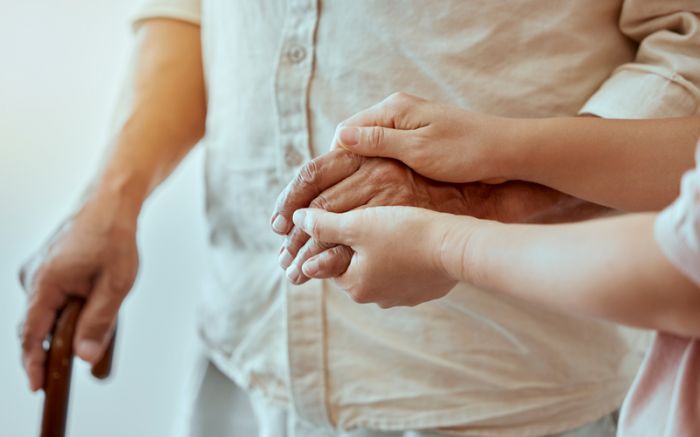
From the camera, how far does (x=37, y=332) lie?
0.86 meters

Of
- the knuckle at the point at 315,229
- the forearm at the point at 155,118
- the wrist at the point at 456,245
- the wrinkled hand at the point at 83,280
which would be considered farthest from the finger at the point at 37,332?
the wrist at the point at 456,245

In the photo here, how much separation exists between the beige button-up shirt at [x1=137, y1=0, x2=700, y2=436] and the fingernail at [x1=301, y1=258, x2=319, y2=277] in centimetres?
17

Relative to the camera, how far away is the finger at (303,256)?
664 millimetres

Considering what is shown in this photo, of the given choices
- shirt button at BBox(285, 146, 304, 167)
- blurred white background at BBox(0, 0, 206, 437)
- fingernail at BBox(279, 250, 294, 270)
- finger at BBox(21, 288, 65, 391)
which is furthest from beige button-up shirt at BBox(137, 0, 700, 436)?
blurred white background at BBox(0, 0, 206, 437)

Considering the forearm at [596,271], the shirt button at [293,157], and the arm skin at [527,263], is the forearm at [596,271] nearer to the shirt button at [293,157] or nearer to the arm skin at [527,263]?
the arm skin at [527,263]

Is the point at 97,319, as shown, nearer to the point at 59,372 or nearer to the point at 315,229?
the point at 59,372

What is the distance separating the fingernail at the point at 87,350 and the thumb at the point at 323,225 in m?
0.33

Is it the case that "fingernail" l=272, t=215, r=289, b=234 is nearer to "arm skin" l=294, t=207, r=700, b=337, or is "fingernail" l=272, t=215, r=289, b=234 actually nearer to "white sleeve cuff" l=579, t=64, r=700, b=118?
"arm skin" l=294, t=207, r=700, b=337

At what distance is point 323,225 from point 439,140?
0.12 meters

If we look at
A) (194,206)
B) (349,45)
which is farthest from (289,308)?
(194,206)

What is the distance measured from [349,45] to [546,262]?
1.20 ft

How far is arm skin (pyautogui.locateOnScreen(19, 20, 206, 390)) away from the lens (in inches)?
33.7

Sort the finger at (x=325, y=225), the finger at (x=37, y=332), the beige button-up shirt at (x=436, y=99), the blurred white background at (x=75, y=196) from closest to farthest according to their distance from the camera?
the finger at (x=325, y=225), the beige button-up shirt at (x=436, y=99), the finger at (x=37, y=332), the blurred white background at (x=75, y=196)

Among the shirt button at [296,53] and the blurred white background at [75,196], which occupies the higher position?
the shirt button at [296,53]
